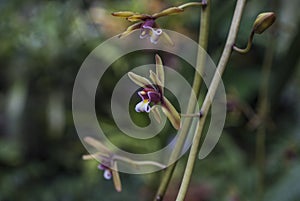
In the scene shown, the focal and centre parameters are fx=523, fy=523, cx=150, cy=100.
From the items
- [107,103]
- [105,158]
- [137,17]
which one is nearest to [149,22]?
[137,17]

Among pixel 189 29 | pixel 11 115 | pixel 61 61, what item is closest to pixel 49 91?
pixel 11 115

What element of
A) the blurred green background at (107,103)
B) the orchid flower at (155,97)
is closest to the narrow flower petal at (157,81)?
the orchid flower at (155,97)

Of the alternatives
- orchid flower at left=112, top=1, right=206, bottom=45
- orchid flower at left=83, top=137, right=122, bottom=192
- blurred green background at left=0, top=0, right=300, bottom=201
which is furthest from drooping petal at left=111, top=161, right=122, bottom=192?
blurred green background at left=0, top=0, right=300, bottom=201

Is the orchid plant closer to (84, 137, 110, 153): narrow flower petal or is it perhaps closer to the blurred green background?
(84, 137, 110, 153): narrow flower petal

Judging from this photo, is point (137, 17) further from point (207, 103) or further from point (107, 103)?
point (107, 103)

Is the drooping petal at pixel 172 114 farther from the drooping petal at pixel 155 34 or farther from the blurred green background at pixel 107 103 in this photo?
the blurred green background at pixel 107 103

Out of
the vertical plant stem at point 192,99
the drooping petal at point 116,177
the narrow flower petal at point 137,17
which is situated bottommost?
the drooping petal at point 116,177

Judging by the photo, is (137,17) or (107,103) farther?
(107,103)
